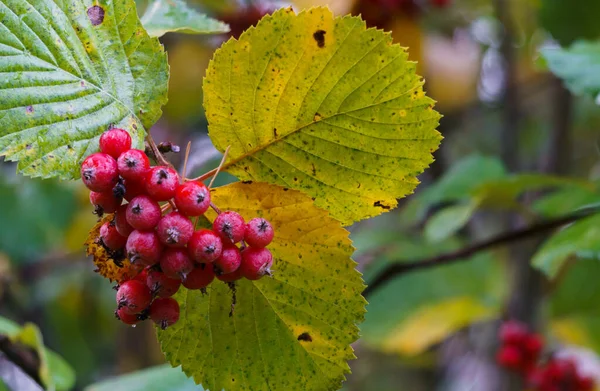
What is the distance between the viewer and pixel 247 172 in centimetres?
57

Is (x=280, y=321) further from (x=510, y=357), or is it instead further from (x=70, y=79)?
(x=510, y=357)

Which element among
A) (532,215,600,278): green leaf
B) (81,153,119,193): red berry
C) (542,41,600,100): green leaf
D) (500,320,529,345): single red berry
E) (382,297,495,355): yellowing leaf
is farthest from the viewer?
(382,297,495,355): yellowing leaf

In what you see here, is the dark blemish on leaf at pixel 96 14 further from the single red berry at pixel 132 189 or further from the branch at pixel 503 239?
the branch at pixel 503 239

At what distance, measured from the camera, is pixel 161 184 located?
484mm

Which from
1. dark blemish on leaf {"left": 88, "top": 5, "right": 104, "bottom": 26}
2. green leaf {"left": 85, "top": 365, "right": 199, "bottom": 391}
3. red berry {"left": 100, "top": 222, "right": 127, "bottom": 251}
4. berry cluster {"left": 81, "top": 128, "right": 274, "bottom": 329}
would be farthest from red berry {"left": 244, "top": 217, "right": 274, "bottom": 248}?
green leaf {"left": 85, "top": 365, "right": 199, "bottom": 391}

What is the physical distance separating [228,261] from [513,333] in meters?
1.41

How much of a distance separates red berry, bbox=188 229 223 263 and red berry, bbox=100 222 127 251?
6 centimetres

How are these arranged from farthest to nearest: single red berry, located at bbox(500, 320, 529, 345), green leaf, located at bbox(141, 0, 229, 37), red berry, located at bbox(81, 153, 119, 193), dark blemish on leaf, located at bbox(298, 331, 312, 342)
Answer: single red berry, located at bbox(500, 320, 529, 345)
green leaf, located at bbox(141, 0, 229, 37)
dark blemish on leaf, located at bbox(298, 331, 312, 342)
red berry, located at bbox(81, 153, 119, 193)

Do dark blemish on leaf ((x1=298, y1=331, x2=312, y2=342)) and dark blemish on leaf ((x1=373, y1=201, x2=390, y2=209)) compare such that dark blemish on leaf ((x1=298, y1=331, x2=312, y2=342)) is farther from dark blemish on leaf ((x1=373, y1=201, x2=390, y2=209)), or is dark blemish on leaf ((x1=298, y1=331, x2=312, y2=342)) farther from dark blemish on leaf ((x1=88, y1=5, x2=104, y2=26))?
dark blemish on leaf ((x1=88, y1=5, x2=104, y2=26))

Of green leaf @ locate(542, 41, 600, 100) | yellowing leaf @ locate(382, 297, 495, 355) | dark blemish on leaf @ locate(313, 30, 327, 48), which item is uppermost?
dark blemish on leaf @ locate(313, 30, 327, 48)

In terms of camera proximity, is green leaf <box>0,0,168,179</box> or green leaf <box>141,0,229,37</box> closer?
green leaf <box>0,0,168,179</box>

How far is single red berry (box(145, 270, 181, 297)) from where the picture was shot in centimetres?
51

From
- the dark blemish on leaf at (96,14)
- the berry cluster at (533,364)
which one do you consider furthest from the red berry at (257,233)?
the berry cluster at (533,364)

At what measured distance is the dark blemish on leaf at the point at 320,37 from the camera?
54 centimetres
